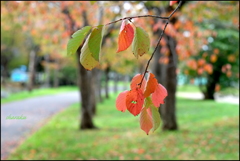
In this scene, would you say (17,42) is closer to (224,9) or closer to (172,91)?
(172,91)

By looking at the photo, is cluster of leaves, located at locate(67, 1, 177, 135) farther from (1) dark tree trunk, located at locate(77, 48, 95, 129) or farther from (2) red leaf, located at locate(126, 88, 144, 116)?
(1) dark tree trunk, located at locate(77, 48, 95, 129)

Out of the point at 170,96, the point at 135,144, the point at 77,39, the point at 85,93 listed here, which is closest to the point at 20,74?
the point at 85,93

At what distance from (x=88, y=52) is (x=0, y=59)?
2055 cm

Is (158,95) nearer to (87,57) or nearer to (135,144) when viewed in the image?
(87,57)

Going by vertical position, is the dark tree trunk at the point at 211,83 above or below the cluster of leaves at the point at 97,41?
below

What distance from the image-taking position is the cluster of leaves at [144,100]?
88 cm

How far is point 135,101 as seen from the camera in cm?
90

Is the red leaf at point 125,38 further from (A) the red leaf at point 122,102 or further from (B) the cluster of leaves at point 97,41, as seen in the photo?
(A) the red leaf at point 122,102

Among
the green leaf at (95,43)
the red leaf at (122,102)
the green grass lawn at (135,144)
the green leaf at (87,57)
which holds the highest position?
the green leaf at (95,43)

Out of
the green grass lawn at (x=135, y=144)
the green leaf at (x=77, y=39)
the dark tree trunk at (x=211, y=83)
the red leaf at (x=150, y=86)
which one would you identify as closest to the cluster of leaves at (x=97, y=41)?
the green leaf at (x=77, y=39)

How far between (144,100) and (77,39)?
348 mm

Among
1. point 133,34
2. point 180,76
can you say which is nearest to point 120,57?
point 180,76

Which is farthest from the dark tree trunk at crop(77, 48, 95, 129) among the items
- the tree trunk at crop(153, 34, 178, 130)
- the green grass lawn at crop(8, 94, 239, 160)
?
the tree trunk at crop(153, 34, 178, 130)

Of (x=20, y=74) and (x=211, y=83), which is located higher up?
(x=211, y=83)
